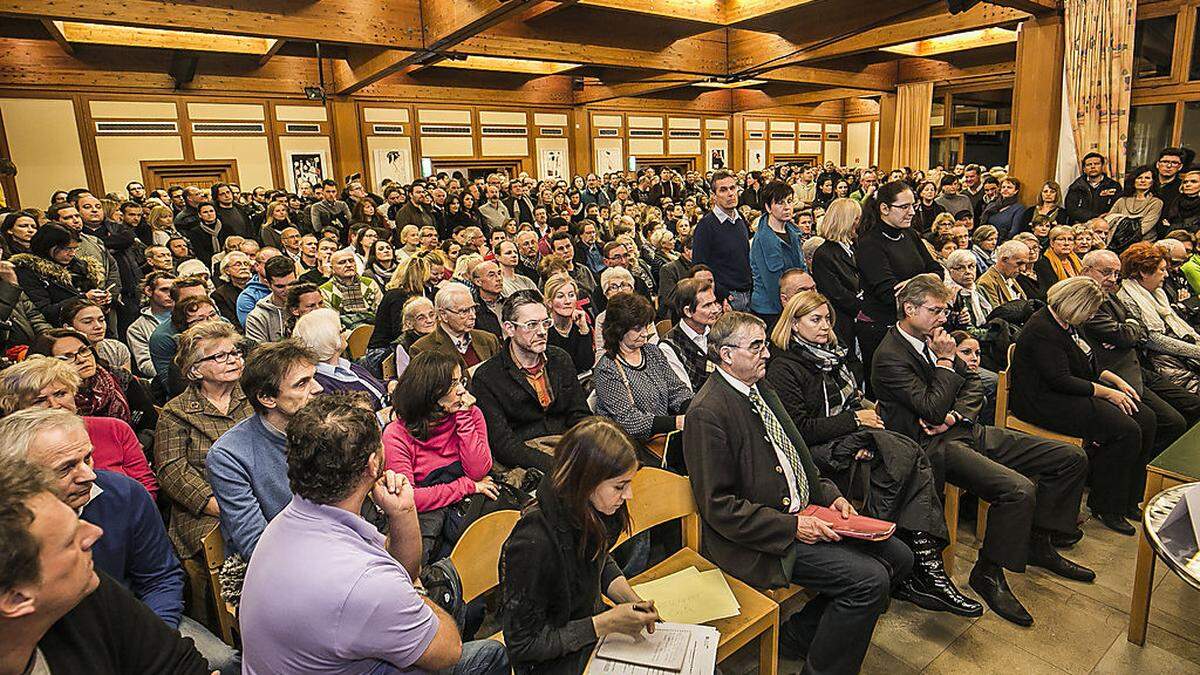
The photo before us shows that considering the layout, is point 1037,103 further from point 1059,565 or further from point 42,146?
point 42,146

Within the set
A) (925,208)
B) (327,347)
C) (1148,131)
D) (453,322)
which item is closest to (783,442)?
(453,322)

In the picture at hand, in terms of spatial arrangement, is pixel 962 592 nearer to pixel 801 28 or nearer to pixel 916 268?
pixel 916 268

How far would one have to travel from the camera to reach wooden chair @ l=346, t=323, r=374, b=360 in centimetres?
441

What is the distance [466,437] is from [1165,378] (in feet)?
13.1

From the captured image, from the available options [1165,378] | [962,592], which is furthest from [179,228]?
[1165,378]

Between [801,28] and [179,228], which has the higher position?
[801,28]

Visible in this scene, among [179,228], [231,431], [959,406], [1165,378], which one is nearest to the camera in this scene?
[231,431]

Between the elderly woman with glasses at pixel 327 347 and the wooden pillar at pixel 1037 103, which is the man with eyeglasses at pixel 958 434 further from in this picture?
the wooden pillar at pixel 1037 103

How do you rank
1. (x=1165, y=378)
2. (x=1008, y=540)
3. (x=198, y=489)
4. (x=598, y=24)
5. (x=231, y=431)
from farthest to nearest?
(x=598, y=24) < (x=1165, y=378) < (x=1008, y=540) < (x=198, y=489) < (x=231, y=431)

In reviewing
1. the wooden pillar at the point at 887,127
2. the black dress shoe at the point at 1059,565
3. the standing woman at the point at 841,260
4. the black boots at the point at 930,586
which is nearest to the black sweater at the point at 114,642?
the black boots at the point at 930,586

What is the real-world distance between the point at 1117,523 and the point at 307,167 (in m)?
11.7

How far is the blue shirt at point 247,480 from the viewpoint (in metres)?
1.98

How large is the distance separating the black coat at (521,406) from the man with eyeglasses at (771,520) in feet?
2.57

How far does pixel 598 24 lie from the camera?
846 cm
